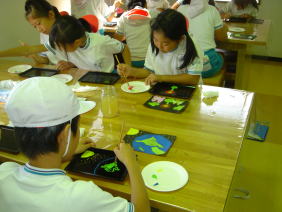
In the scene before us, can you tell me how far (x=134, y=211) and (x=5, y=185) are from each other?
15.8 inches

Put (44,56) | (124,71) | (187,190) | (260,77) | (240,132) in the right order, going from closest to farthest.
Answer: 1. (187,190)
2. (240,132)
3. (124,71)
4. (44,56)
5. (260,77)

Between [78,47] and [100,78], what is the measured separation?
0.39 m

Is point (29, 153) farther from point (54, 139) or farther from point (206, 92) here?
point (206, 92)

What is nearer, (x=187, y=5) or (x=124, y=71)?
(x=124, y=71)

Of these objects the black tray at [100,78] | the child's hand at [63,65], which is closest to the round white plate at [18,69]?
the child's hand at [63,65]

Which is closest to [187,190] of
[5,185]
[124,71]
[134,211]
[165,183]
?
[165,183]

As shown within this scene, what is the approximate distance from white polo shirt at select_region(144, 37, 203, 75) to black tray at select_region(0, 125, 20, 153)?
1086 mm

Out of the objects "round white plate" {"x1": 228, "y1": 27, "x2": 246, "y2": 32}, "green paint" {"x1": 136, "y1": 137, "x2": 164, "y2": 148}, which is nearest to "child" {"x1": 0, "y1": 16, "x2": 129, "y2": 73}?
"green paint" {"x1": 136, "y1": 137, "x2": 164, "y2": 148}

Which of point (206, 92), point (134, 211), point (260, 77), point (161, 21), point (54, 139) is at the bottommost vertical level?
→ point (260, 77)

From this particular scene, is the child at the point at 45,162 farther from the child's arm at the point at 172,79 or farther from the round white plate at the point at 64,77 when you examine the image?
the round white plate at the point at 64,77

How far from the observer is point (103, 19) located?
12.9 ft

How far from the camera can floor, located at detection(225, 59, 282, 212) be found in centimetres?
177

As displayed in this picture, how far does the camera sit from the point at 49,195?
2.56 feet

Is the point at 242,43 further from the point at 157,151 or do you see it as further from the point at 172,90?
the point at 157,151
